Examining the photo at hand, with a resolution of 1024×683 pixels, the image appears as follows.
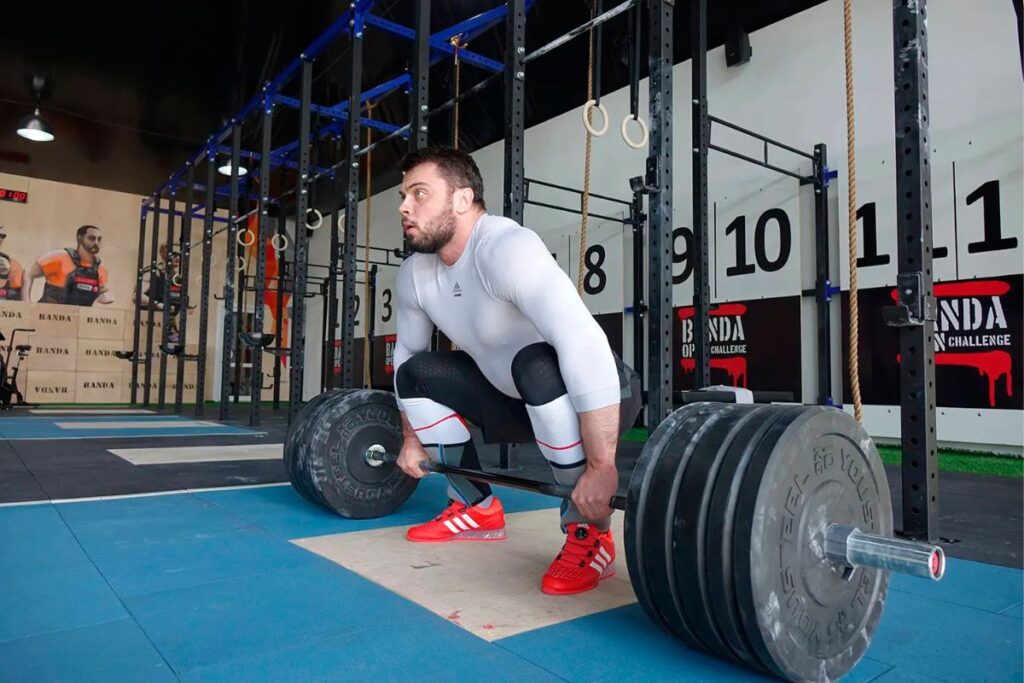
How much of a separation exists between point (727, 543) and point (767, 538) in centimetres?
5

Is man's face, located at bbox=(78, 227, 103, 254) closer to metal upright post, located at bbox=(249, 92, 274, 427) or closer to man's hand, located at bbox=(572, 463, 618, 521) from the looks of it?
metal upright post, located at bbox=(249, 92, 274, 427)

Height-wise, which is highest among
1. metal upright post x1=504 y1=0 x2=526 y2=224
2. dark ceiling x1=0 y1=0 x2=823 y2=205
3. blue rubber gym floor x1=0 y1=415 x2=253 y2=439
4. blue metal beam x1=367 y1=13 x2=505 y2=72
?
dark ceiling x1=0 y1=0 x2=823 y2=205

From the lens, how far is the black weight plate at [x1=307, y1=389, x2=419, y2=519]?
5.69 feet

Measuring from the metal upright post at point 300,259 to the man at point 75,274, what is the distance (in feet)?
18.3

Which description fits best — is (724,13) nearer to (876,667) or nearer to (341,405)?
(341,405)

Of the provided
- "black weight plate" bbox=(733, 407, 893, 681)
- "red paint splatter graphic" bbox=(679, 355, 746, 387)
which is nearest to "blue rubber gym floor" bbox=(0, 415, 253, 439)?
"red paint splatter graphic" bbox=(679, 355, 746, 387)

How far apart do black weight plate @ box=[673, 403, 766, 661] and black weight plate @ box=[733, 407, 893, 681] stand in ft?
0.13

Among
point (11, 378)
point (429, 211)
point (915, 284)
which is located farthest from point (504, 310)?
point (11, 378)

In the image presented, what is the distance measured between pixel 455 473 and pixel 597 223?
4099mm

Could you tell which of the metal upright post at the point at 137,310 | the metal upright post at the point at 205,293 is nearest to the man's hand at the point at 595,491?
the metal upright post at the point at 205,293

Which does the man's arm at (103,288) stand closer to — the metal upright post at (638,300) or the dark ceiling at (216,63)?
the dark ceiling at (216,63)

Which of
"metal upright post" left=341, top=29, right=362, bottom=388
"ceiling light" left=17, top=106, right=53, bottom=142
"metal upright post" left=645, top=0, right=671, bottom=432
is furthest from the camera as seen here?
"ceiling light" left=17, top=106, right=53, bottom=142

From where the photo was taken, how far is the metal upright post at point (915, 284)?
1638 millimetres

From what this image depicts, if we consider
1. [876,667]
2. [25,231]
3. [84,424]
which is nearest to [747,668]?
[876,667]
